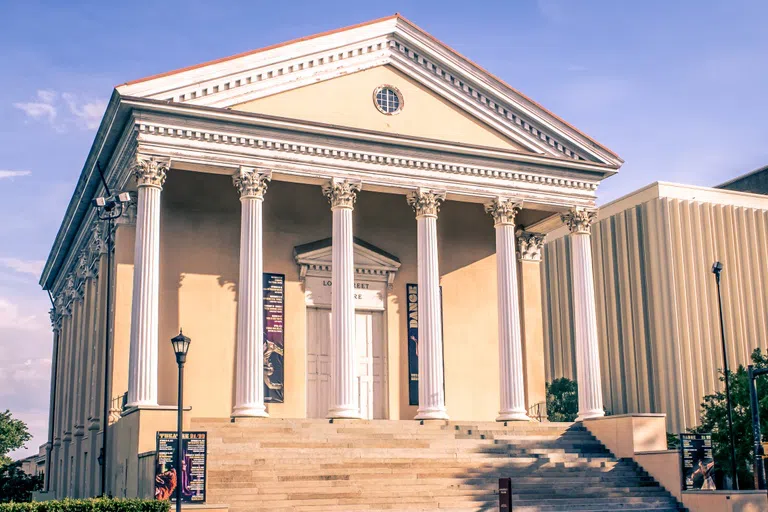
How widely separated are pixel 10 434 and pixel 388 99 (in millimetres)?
48809

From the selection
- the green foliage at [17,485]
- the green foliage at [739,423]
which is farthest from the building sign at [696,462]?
the green foliage at [17,485]

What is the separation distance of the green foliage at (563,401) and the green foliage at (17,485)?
3968cm

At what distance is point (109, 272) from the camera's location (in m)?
30.8

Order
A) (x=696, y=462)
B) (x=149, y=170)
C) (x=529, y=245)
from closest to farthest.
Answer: (x=696, y=462) → (x=149, y=170) → (x=529, y=245)

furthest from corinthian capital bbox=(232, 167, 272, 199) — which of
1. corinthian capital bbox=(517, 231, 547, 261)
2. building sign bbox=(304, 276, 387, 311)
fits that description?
corinthian capital bbox=(517, 231, 547, 261)

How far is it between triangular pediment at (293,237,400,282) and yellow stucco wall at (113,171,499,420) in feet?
1.31

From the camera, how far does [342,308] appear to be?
1172 inches

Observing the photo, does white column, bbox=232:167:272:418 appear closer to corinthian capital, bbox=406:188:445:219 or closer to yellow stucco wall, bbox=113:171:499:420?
yellow stucco wall, bbox=113:171:499:420

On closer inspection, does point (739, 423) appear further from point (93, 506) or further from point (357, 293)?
point (93, 506)

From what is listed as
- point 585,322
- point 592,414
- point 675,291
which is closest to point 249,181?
point 585,322

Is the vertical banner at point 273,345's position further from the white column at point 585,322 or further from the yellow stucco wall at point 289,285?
the white column at point 585,322

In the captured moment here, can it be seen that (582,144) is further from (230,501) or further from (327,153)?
(230,501)

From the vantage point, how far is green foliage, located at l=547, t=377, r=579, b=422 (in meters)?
73.7

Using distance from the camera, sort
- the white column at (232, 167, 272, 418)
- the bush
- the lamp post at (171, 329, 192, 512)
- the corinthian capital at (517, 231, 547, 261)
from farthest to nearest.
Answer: the corinthian capital at (517, 231, 547, 261) → the white column at (232, 167, 272, 418) → the lamp post at (171, 329, 192, 512) → the bush
